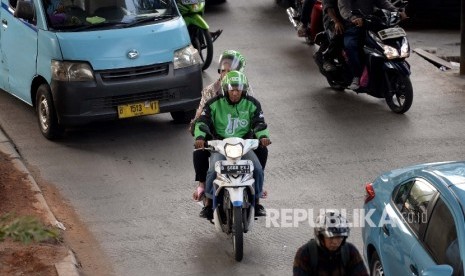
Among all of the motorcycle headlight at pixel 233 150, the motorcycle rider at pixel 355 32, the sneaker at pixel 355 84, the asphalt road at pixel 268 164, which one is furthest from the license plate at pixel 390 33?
the motorcycle headlight at pixel 233 150

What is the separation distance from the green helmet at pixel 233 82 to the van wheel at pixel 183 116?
3.79 meters

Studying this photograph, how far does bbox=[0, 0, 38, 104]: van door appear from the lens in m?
13.5

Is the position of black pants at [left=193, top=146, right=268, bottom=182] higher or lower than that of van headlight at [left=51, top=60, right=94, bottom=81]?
higher

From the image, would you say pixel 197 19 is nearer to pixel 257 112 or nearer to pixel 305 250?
pixel 257 112

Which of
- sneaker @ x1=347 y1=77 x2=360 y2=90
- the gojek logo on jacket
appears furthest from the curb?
sneaker @ x1=347 y1=77 x2=360 y2=90

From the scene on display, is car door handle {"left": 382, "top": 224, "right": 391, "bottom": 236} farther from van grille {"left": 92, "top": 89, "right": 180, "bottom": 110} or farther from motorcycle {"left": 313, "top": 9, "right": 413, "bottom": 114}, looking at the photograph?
motorcycle {"left": 313, "top": 9, "right": 413, "bottom": 114}

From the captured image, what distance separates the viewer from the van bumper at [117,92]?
12.9 metres

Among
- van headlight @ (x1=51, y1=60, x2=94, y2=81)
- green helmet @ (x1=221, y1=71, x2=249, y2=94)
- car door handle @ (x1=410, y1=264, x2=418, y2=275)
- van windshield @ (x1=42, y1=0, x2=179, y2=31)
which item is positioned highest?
green helmet @ (x1=221, y1=71, x2=249, y2=94)

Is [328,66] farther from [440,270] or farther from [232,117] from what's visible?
[440,270]

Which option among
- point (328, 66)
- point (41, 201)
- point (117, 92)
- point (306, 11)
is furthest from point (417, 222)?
point (306, 11)

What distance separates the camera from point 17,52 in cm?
1390

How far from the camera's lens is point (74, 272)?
923 cm

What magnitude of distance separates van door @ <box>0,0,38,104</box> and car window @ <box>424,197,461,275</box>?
23.7 feet

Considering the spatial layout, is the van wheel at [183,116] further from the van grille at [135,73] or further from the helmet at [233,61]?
the helmet at [233,61]
